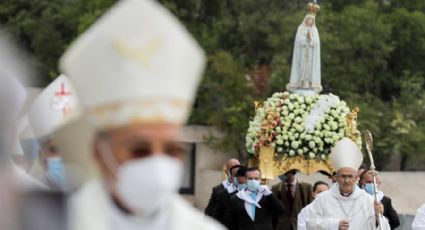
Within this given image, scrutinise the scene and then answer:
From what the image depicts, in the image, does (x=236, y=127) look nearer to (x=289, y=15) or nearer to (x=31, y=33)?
(x=289, y=15)

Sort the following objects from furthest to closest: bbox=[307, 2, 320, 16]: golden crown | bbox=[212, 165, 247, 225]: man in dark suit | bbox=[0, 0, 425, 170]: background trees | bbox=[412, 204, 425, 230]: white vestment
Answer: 1. bbox=[0, 0, 425, 170]: background trees
2. bbox=[307, 2, 320, 16]: golden crown
3. bbox=[212, 165, 247, 225]: man in dark suit
4. bbox=[412, 204, 425, 230]: white vestment

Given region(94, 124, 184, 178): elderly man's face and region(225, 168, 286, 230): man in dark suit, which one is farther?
region(225, 168, 286, 230): man in dark suit

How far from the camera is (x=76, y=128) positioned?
11.9ft

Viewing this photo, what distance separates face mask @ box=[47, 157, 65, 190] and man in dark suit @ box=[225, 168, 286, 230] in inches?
359

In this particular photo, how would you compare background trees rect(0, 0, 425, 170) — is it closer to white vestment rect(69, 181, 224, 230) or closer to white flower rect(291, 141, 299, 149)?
white flower rect(291, 141, 299, 149)

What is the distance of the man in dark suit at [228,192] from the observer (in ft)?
44.7

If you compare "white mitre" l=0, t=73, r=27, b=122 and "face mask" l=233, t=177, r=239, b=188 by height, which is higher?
"face mask" l=233, t=177, r=239, b=188

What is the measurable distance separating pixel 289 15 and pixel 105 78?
29765 millimetres

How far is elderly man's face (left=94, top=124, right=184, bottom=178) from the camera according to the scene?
11.5ft

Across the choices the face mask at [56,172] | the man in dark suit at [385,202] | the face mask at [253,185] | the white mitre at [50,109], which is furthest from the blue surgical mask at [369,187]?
the face mask at [56,172]

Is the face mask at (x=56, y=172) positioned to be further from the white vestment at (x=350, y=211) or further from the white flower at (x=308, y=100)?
the white flower at (x=308, y=100)

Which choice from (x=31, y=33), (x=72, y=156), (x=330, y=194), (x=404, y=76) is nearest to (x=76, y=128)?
(x=72, y=156)

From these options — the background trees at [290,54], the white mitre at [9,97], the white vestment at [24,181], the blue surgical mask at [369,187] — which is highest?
the background trees at [290,54]

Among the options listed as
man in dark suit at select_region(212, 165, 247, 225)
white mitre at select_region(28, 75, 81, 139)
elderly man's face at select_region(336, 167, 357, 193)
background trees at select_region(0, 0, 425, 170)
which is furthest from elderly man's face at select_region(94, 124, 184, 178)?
background trees at select_region(0, 0, 425, 170)
